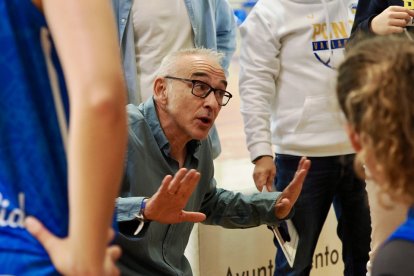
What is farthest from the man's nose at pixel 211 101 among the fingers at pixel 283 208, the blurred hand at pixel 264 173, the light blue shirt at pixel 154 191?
the blurred hand at pixel 264 173

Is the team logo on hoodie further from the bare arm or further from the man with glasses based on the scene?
the bare arm

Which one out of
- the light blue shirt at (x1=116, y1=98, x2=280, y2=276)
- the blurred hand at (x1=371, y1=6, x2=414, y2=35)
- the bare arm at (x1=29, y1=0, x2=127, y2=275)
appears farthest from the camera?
the blurred hand at (x1=371, y1=6, x2=414, y2=35)

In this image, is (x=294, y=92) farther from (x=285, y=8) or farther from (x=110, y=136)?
(x=110, y=136)

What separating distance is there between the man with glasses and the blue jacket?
1.59ft

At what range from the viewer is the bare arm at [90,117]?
96 centimetres

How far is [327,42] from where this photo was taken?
120 inches

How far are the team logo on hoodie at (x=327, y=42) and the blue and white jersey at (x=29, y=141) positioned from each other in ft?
6.89

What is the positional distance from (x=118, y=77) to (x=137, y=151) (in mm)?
1335

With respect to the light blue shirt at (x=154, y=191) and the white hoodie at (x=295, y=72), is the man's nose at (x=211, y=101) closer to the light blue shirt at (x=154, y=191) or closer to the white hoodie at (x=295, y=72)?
the light blue shirt at (x=154, y=191)

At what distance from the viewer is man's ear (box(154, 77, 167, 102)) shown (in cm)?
247

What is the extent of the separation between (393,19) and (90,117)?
160 cm

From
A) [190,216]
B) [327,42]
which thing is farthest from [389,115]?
[327,42]

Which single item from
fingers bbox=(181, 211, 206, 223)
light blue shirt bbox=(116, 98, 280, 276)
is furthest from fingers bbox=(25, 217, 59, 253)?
light blue shirt bbox=(116, 98, 280, 276)

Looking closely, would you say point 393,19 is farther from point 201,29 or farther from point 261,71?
point 201,29
